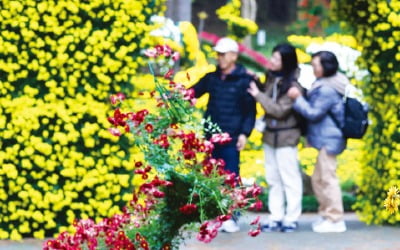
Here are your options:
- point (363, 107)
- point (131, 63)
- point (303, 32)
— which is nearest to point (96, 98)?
point (131, 63)

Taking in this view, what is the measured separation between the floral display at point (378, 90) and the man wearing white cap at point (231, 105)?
1169 millimetres

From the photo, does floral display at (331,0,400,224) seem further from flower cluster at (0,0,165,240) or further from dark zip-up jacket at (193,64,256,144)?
flower cluster at (0,0,165,240)

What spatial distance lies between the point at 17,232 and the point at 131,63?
66.0 inches

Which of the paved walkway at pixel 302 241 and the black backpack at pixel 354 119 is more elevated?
the black backpack at pixel 354 119

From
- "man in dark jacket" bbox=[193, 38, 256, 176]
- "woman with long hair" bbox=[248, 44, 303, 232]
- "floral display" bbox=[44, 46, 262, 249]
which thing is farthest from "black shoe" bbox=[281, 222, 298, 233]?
"floral display" bbox=[44, 46, 262, 249]

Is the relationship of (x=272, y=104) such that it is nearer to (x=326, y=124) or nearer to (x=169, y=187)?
(x=326, y=124)

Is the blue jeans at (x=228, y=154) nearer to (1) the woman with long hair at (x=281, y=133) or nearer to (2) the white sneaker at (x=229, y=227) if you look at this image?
(1) the woman with long hair at (x=281, y=133)

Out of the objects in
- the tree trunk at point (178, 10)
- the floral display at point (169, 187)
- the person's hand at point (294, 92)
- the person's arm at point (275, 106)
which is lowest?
the floral display at point (169, 187)

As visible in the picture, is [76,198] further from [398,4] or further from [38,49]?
[398,4]

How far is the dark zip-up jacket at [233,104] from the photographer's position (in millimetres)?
10062

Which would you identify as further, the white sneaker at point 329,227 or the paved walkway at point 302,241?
the white sneaker at point 329,227

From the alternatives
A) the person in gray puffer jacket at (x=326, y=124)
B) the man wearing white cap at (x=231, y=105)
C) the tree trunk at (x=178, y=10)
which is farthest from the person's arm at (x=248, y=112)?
the tree trunk at (x=178, y=10)

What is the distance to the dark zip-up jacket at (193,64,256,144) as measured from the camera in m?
10.1

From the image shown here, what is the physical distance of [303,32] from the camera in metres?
29.8
